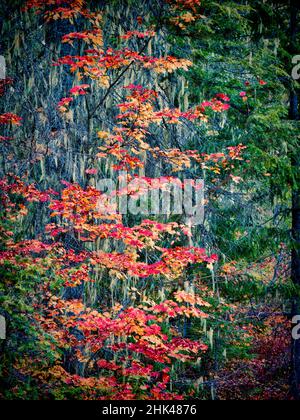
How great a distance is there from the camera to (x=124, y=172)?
23.4 feet

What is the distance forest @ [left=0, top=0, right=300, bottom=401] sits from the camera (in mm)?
5777

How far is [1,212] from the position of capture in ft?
19.3

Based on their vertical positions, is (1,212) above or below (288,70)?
below

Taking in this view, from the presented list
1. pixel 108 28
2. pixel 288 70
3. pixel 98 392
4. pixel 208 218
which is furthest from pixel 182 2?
pixel 98 392

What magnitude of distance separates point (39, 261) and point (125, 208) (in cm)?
258

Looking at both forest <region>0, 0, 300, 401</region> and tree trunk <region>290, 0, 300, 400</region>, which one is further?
tree trunk <region>290, 0, 300, 400</region>

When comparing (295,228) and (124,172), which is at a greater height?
(124,172)

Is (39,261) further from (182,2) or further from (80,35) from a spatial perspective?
(182,2)

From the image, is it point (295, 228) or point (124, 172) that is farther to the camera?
point (295, 228)

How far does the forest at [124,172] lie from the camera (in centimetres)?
578

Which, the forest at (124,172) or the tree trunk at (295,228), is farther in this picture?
the tree trunk at (295,228)
